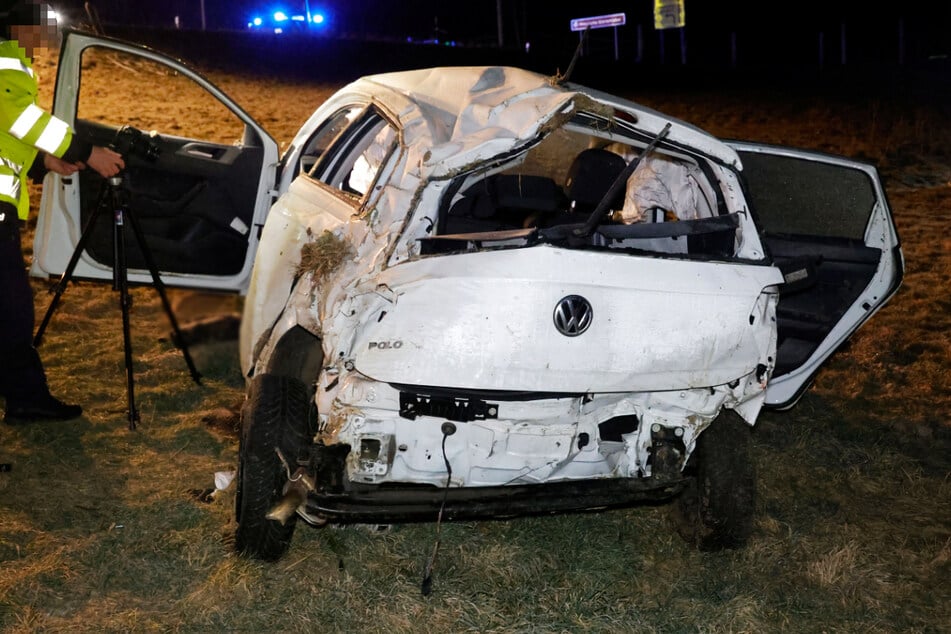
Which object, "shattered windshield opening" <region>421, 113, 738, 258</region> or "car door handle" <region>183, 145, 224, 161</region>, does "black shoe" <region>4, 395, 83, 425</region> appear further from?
"shattered windshield opening" <region>421, 113, 738, 258</region>

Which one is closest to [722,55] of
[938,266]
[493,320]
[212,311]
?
[938,266]

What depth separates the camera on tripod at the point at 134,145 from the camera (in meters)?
5.38

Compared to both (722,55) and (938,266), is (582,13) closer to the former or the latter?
(722,55)

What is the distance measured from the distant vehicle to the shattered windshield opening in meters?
23.0

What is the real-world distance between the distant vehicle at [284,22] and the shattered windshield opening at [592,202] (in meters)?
23.0

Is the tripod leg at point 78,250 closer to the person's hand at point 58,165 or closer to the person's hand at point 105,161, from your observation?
the person's hand at point 58,165

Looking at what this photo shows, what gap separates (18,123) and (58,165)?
1.24 ft

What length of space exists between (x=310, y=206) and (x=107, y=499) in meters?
1.64

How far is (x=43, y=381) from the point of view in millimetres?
5430

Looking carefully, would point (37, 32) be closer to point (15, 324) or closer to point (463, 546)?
point (15, 324)

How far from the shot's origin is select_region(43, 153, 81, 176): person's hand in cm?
525

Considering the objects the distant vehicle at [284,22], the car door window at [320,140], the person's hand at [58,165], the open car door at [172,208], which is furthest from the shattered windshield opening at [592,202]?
the distant vehicle at [284,22]

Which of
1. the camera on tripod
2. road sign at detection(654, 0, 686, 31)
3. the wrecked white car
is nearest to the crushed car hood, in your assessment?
the wrecked white car

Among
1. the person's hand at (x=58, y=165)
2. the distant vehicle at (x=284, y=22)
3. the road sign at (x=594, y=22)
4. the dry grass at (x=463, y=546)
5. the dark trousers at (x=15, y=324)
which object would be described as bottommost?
the dry grass at (x=463, y=546)
